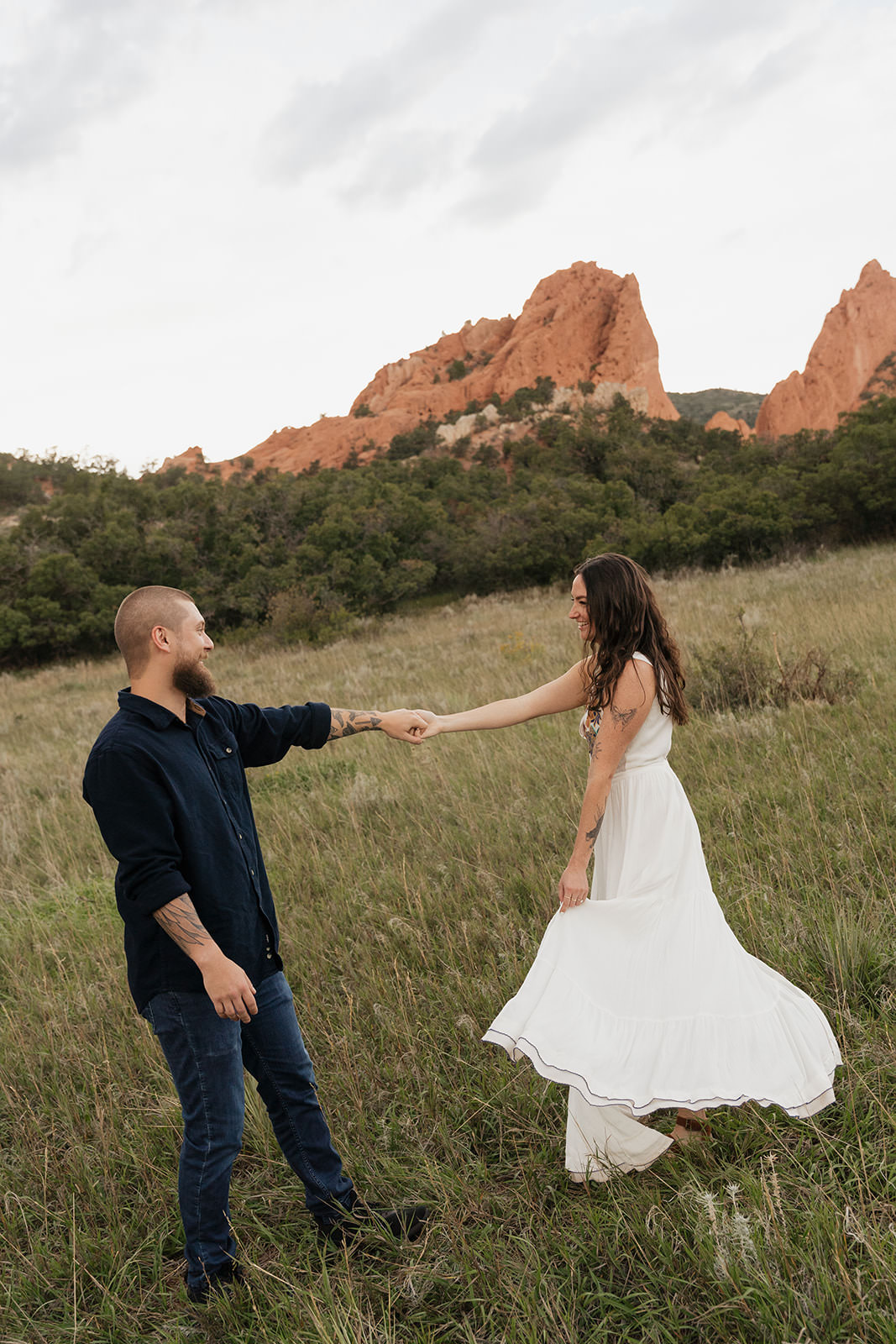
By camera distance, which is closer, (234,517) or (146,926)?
(146,926)

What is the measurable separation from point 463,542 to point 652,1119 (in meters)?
26.5

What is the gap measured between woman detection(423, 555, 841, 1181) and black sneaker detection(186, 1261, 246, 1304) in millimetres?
991

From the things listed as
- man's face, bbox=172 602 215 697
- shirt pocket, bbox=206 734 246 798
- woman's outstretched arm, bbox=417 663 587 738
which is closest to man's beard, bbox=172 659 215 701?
man's face, bbox=172 602 215 697

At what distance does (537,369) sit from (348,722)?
3752 inches

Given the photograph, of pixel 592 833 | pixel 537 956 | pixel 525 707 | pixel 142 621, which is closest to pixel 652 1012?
pixel 537 956

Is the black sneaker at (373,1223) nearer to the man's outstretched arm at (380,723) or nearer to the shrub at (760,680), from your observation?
the man's outstretched arm at (380,723)

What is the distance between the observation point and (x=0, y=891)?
18.1ft

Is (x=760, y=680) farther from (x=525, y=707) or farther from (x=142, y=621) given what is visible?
(x=142, y=621)

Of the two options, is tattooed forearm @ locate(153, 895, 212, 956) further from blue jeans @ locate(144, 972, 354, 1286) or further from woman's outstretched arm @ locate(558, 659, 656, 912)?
woman's outstretched arm @ locate(558, 659, 656, 912)

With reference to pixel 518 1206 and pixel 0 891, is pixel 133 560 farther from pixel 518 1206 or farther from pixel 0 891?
pixel 518 1206

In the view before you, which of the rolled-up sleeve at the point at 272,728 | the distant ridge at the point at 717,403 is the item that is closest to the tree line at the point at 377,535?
the rolled-up sleeve at the point at 272,728

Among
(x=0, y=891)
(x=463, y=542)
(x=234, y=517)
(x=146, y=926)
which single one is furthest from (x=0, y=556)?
(x=146, y=926)

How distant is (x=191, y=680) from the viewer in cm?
221

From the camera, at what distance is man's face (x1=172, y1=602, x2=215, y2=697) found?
2191 mm
